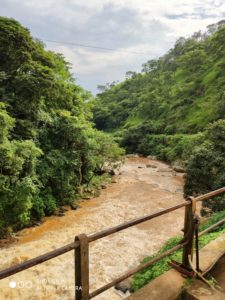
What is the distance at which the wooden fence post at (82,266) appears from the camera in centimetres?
187

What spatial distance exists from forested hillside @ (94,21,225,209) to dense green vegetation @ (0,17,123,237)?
6363 millimetres

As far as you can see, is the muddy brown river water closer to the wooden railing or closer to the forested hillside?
the forested hillside

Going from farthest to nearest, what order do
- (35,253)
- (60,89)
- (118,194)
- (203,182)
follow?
(118,194) < (60,89) < (203,182) < (35,253)

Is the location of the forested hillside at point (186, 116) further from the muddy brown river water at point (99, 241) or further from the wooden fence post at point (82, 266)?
the wooden fence post at point (82, 266)

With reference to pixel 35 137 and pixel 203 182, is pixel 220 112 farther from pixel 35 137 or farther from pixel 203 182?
pixel 35 137

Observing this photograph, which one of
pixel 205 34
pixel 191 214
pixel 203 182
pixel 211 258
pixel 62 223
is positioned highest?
pixel 205 34

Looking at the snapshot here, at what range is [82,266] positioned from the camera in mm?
1901

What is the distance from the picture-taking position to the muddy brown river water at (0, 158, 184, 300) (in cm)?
670

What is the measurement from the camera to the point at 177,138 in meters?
28.2

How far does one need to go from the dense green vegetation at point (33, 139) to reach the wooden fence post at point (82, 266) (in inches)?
308

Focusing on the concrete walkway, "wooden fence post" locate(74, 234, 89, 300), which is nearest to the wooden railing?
"wooden fence post" locate(74, 234, 89, 300)

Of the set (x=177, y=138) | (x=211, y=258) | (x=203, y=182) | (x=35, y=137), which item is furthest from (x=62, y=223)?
(x=177, y=138)

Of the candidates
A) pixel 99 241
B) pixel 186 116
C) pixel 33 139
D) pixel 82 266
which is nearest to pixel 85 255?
pixel 82 266

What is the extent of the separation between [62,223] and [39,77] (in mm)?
6983
